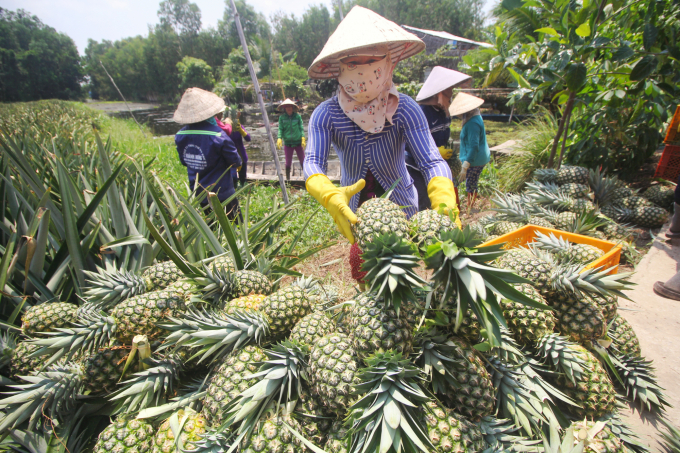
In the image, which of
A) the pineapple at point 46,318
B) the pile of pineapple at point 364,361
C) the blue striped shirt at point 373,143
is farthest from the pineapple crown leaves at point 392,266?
the pineapple at point 46,318

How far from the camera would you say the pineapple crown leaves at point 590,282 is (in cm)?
127

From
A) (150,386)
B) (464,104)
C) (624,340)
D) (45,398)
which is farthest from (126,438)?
(464,104)

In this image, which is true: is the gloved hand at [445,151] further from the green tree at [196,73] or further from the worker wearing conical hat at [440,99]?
the green tree at [196,73]

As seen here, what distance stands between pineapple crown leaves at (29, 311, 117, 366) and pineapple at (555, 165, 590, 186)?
4.24 meters

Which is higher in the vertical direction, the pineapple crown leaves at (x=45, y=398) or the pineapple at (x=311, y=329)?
the pineapple at (x=311, y=329)

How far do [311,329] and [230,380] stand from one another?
324mm

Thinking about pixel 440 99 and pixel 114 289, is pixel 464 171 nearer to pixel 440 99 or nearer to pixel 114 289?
pixel 440 99

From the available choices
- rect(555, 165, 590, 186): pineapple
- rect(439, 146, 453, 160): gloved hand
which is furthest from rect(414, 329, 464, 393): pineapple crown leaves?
rect(555, 165, 590, 186): pineapple

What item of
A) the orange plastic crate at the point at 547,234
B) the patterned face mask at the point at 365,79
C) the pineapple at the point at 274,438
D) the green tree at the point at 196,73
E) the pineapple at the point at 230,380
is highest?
the green tree at the point at 196,73

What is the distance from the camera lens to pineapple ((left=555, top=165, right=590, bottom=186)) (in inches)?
138

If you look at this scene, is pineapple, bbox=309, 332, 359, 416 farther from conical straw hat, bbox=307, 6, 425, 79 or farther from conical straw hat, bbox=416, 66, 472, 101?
conical straw hat, bbox=416, 66, 472, 101

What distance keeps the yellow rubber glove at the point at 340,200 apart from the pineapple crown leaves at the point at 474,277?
22.5 inches

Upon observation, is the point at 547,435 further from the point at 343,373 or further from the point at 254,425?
the point at 254,425

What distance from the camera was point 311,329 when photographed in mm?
1186
